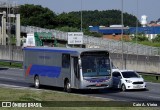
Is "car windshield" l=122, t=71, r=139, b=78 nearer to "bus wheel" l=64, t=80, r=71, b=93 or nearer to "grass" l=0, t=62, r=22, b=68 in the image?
"bus wheel" l=64, t=80, r=71, b=93

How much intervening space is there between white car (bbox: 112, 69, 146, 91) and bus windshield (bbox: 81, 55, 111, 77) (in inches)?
123

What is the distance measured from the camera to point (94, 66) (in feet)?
103

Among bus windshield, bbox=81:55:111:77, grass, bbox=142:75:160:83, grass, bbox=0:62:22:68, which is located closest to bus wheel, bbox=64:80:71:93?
bus windshield, bbox=81:55:111:77

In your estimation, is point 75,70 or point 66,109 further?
point 75,70

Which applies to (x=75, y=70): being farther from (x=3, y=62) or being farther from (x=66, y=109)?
(x=3, y=62)

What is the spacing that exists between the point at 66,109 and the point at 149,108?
328 centimetres

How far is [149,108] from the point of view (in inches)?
809

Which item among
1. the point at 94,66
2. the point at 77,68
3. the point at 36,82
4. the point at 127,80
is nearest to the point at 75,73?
the point at 77,68

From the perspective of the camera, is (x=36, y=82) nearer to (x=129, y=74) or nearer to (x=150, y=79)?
(x=129, y=74)

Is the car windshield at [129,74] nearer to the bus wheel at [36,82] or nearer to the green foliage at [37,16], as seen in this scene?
the bus wheel at [36,82]

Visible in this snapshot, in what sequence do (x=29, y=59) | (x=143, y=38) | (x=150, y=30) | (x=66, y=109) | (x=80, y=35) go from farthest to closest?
(x=150, y=30), (x=143, y=38), (x=80, y=35), (x=29, y=59), (x=66, y=109)

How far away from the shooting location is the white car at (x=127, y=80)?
1356 inches

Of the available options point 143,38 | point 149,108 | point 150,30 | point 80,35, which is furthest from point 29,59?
point 150,30

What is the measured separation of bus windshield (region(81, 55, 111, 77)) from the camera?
31.4m
